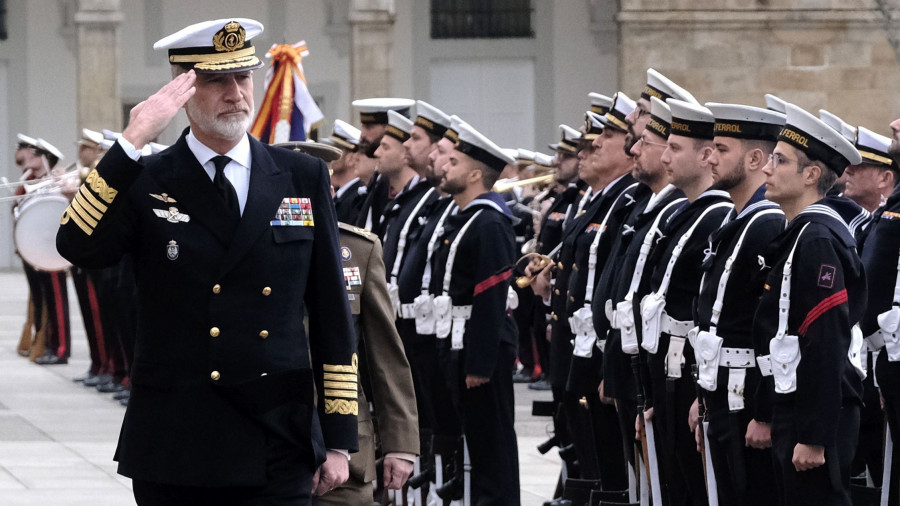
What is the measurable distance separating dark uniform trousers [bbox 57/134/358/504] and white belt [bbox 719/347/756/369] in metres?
2.15

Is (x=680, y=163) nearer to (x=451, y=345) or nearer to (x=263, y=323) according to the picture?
(x=451, y=345)

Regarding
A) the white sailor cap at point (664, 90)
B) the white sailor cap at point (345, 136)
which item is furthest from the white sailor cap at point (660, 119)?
the white sailor cap at point (345, 136)

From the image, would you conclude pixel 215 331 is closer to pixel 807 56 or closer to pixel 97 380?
pixel 97 380

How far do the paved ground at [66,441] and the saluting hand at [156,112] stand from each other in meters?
5.40

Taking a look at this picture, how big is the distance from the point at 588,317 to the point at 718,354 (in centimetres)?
196

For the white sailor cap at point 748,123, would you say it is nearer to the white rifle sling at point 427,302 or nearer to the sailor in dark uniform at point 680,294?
the sailor in dark uniform at point 680,294

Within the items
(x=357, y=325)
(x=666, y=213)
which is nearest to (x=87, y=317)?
(x=666, y=213)

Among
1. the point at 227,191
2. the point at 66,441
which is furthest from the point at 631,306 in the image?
the point at 66,441

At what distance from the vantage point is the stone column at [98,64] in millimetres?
26719

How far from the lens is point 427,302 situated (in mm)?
8773

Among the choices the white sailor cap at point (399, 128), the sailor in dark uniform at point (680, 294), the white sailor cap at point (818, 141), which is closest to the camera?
the white sailor cap at point (818, 141)

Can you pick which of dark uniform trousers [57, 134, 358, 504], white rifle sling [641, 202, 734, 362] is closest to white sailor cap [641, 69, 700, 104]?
white rifle sling [641, 202, 734, 362]

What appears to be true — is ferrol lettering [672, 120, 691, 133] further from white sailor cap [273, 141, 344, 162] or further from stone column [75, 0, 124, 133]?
stone column [75, 0, 124, 133]

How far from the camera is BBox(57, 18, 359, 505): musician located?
4059mm
